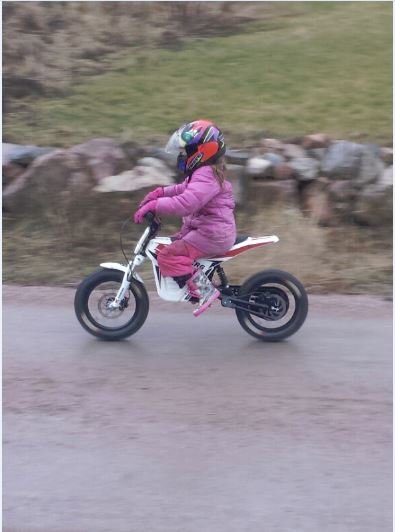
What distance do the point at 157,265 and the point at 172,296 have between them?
0.28m

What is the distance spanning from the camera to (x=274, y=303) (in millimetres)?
6586

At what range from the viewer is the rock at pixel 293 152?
32.9 ft

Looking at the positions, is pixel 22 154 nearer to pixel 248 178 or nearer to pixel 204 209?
pixel 248 178

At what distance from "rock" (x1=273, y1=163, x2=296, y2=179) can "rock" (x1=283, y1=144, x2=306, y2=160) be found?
0.30m

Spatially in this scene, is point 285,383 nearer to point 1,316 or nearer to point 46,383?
point 46,383

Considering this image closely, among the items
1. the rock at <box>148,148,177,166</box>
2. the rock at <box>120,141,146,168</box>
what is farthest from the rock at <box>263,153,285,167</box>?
the rock at <box>120,141,146,168</box>

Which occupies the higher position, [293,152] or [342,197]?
[293,152]

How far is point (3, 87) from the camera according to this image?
12055 millimetres

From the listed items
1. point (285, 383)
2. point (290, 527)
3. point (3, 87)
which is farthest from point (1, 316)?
point (3, 87)

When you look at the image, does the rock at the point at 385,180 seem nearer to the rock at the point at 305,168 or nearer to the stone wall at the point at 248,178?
the stone wall at the point at 248,178

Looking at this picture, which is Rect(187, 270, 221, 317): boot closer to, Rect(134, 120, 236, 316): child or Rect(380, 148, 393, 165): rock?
Rect(134, 120, 236, 316): child

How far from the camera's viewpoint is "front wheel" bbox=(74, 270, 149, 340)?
653cm

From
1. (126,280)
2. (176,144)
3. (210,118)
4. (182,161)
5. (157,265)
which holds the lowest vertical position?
(126,280)

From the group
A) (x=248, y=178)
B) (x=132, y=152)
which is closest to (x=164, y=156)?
(x=132, y=152)
